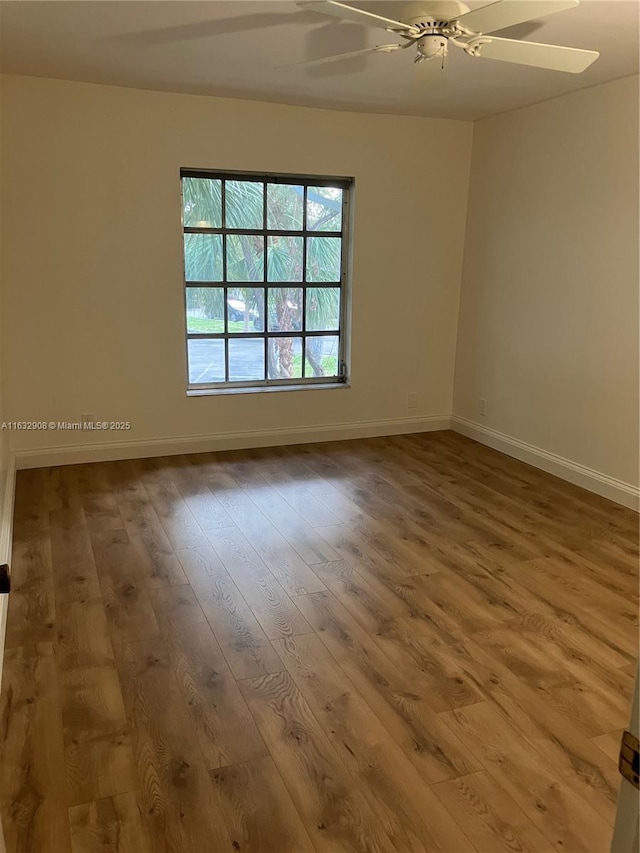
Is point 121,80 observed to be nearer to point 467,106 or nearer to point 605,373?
point 467,106

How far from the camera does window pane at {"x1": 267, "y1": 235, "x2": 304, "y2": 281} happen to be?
15.5 ft

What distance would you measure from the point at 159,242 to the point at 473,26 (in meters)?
2.59

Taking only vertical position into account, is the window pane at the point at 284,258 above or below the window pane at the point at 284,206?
below

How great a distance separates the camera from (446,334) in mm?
5270

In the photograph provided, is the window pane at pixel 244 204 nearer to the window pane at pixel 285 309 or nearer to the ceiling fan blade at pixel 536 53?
the window pane at pixel 285 309

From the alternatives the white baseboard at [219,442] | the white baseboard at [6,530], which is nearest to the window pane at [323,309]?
the white baseboard at [219,442]

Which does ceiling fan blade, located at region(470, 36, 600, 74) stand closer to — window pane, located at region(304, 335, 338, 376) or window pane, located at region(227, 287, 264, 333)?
window pane, located at region(227, 287, 264, 333)

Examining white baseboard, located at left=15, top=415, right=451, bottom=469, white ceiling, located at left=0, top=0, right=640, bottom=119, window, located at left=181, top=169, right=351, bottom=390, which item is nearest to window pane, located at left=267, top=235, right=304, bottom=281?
window, located at left=181, top=169, right=351, bottom=390

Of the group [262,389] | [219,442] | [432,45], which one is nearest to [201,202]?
[262,389]

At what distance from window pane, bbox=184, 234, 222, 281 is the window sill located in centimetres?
79

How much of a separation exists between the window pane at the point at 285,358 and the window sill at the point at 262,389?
0.10m

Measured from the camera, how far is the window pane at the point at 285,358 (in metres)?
4.93

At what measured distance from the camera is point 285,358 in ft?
16.3

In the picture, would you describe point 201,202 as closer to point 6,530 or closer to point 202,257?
point 202,257
